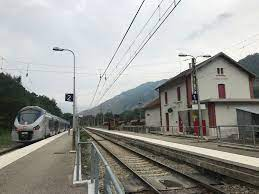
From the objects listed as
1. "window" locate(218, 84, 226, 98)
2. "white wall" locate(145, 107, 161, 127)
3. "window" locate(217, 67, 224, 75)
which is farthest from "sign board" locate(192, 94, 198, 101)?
"white wall" locate(145, 107, 161, 127)

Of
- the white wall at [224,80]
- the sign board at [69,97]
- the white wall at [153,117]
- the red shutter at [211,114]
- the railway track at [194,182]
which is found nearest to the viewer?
the railway track at [194,182]

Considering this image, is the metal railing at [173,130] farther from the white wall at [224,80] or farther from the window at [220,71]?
the window at [220,71]

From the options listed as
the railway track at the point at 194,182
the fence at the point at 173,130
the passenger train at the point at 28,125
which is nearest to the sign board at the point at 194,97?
the fence at the point at 173,130

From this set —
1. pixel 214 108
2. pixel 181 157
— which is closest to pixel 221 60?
pixel 214 108

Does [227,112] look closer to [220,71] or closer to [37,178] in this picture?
[220,71]

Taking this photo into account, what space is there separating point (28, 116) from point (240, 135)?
18.3 m

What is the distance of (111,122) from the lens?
3066 inches

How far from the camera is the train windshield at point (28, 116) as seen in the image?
29237 mm

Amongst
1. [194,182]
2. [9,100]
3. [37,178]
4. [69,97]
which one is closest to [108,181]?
[194,182]

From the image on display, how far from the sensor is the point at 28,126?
28609 mm

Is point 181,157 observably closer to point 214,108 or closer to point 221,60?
point 214,108

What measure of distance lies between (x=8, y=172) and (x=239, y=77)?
108 feet

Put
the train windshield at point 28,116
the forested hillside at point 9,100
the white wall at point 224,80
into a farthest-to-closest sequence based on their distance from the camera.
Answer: the forested hillside at point 9,100 < the white wall at point 224,80 < the train windshield at point 28,116

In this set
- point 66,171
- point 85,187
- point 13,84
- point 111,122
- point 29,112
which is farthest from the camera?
point 111,122
